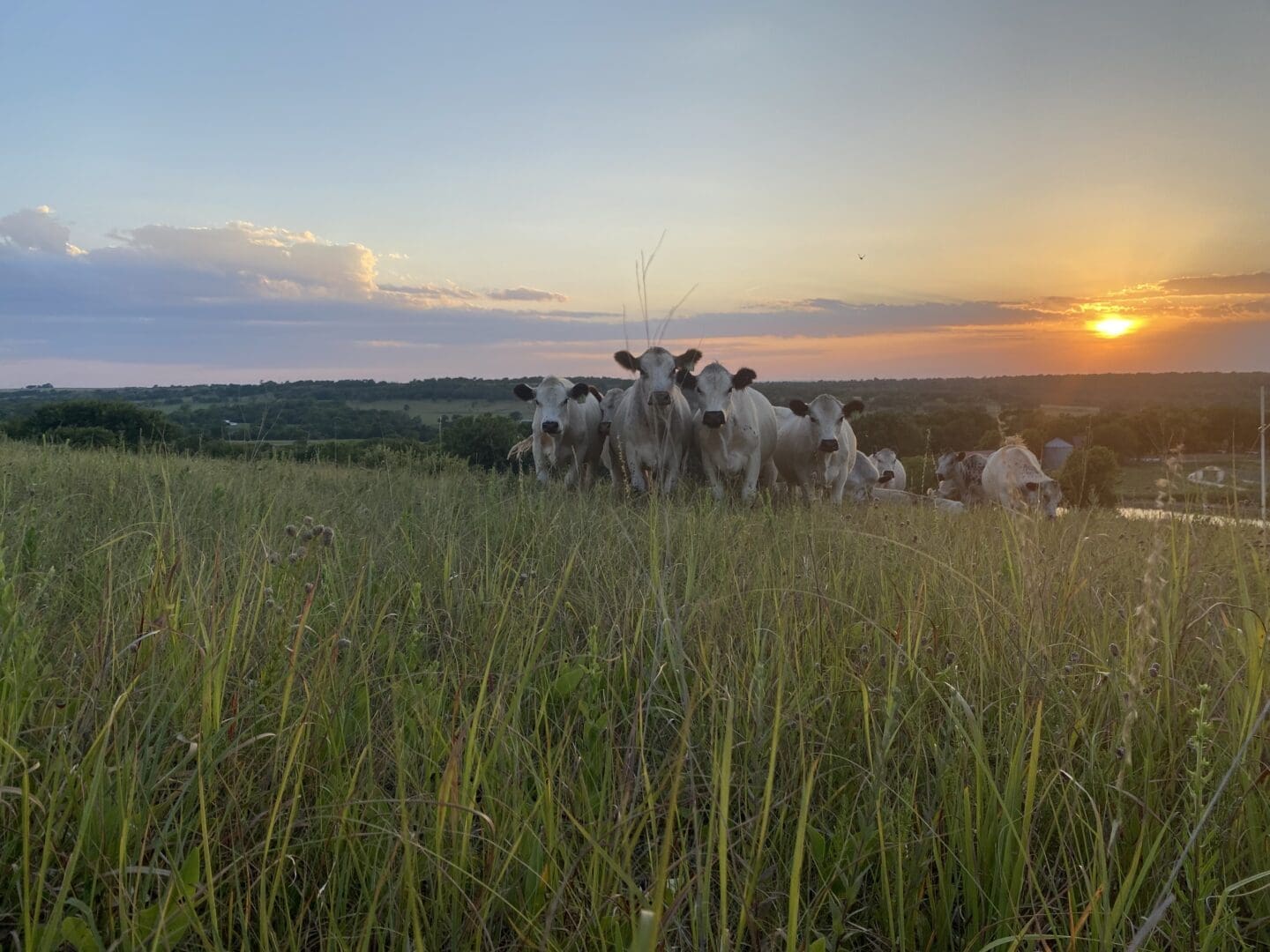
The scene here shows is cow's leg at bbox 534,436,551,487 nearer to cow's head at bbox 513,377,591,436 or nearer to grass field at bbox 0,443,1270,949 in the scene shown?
cow's head at bbox 513,377,591,436

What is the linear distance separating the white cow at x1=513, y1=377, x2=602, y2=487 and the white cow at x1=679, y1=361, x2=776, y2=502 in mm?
1798

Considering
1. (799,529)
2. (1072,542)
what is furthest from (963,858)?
(1072,542)

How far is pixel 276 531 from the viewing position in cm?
512

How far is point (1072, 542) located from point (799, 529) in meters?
2.06

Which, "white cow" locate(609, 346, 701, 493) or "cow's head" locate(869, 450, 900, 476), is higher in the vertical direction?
"white cow" locate(609, 346, 701, 493)

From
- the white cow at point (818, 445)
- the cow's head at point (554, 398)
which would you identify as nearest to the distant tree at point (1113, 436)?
the white cow at point (818, 445)

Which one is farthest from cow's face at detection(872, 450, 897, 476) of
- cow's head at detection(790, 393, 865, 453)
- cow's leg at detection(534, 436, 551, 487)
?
cow's leg at detection(534, 436, 551, 487)

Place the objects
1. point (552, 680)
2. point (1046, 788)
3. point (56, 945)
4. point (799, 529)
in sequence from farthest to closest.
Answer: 1. point (799, 529)
2. point (552, 680)
3. point (1046, 788)
4. point (56, 945)

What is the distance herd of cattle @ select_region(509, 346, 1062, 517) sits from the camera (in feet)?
35.5

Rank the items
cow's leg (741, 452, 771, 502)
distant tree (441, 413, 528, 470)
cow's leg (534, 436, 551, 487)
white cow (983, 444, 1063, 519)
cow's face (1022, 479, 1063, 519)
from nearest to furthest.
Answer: cow's leg (741, 452, 771, 502), cow's leg (534, 436, 551, 487), cow's face (1022, 479, 1063, 519), white cow (983, 444, 1063, 519), distant tree (441, 413, 528, 470)

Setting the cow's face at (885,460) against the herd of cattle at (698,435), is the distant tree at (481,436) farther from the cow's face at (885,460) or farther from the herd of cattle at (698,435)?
the cow's face at (885,460)

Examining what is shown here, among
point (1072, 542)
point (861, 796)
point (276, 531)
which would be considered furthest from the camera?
point (1072, 542)

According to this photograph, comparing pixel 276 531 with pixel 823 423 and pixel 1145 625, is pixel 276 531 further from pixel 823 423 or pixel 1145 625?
pixel 823 423

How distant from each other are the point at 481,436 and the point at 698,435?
8435 millimetres
